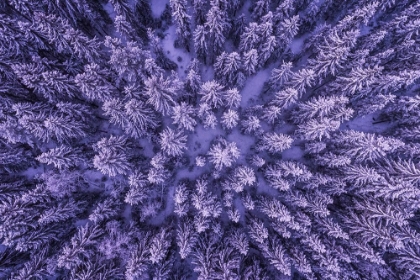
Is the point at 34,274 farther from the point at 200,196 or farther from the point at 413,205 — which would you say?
the point at 413,205

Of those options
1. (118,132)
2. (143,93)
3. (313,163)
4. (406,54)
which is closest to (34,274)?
(118,132)

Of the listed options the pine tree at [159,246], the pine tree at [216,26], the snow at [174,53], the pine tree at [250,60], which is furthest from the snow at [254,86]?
the pine tree at [159,246]

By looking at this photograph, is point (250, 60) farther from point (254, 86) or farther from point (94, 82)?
point (94, 82)

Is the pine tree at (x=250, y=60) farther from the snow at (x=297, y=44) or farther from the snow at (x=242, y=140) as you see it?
the snow at (x=297, y=44)

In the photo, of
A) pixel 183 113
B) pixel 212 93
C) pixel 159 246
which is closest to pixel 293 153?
pixel 212 93

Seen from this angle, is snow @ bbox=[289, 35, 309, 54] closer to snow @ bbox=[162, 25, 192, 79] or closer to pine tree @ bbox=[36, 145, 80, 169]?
snow @ bbox=[162, 25, 192, 79]

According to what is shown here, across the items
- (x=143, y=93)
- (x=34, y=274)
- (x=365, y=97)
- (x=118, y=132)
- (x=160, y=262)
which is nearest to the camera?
(x=34, y=274)
